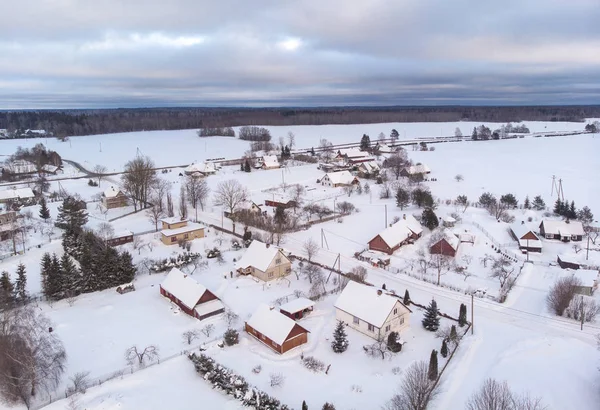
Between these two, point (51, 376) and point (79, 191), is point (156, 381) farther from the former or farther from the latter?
point (79, 191)

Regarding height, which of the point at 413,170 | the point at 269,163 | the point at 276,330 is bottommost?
the point at 276,330

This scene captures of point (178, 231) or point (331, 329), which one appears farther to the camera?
point (178, 231)

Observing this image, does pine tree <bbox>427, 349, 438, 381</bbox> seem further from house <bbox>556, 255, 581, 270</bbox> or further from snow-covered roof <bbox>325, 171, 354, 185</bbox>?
snow-covered roof <bbox>325, 171, 354, 185</bbox>

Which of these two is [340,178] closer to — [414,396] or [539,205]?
[539,205]

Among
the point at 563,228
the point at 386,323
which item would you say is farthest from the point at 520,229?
the point at 386,323

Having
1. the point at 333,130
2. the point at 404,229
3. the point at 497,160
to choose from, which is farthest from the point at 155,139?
the point at 404,229

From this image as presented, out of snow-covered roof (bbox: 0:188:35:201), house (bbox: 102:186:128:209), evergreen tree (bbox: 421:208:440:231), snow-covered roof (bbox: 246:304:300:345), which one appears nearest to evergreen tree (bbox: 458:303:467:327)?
snow-covered roof (bbox: 246:304:300:345)
